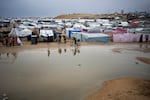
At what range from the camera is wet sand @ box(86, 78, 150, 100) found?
37.1ft

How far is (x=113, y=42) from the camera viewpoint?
108 feet

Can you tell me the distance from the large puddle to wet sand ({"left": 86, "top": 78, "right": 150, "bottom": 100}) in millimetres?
698

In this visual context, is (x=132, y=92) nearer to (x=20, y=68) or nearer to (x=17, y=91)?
(x=17, y=91)

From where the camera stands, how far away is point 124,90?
1229 cm

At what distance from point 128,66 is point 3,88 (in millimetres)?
A: 10638

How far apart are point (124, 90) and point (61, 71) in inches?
232

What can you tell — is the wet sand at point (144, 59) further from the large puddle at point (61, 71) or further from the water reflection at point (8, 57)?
the water reflection at point (8, 57)

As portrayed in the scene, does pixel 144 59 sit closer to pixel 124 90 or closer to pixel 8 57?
pixel 124 90

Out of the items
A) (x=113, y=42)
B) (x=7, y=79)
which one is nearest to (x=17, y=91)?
(x=7, y=79)

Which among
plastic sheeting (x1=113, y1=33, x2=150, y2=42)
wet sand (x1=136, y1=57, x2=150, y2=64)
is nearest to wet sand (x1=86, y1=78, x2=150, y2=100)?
wet sand (x1=136, y1=57, x2=150, y2=64)

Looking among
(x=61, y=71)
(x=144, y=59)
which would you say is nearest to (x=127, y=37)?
(x=144, y=59)

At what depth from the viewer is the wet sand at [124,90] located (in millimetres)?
11297

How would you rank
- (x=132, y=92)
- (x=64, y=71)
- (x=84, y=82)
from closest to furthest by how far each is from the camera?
(x=132, y=92) < (x=84, y=82) < (x=64, y=71)

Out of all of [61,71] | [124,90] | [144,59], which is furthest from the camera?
[144,59]
